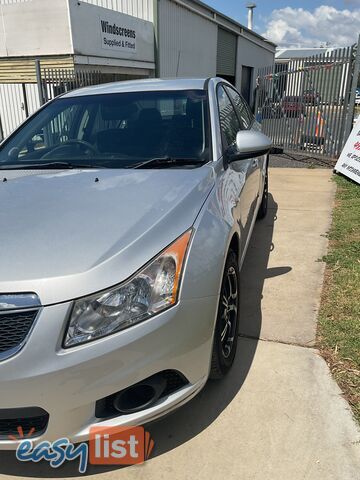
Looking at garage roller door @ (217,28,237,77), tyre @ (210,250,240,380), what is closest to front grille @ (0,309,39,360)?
tyre @ (210,250,240,380)

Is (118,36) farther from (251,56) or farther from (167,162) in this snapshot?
(251,56)

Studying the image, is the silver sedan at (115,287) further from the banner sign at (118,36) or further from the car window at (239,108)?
the banner sign at (118,36)

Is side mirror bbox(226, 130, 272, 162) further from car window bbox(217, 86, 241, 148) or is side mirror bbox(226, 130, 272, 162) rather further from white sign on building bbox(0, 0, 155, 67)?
white sign on building bbox(0, 0, 155, 67)

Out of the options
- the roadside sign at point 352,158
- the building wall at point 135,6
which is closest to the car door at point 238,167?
the roadside sign at point 352,158

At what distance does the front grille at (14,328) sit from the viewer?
1623 millimetres

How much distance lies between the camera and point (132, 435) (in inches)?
78.8

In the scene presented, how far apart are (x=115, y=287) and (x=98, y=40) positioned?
13326 millimetres

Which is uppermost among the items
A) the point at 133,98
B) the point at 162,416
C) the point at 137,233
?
the point at 133,98

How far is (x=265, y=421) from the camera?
88.4 inches

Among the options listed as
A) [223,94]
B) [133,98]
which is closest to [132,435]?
[133,98]

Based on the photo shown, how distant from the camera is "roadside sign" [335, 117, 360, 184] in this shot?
7781 millimetres

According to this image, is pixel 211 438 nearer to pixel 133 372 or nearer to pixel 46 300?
pixel 133 372

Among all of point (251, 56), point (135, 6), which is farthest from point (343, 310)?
point (251, 56)

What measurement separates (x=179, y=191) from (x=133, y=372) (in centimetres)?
99
